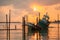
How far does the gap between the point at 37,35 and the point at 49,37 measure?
322 mm

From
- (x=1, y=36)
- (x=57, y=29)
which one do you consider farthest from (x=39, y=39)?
(x=1, y=36)

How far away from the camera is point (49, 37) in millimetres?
6875

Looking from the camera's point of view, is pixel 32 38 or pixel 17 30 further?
pixel 17 30

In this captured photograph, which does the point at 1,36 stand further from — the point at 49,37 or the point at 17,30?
the point at 49,37

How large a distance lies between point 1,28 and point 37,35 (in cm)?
115

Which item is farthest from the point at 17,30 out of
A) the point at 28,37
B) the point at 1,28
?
the point at 28,37

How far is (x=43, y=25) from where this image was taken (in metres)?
6.66

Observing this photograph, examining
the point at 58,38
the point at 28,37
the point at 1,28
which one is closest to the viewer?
the point at 28,37

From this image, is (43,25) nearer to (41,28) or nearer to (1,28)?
(41,28)

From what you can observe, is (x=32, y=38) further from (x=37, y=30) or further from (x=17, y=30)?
(x=17, y=30)

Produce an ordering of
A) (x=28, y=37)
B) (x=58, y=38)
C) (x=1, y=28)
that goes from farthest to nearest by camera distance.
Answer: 1. (x=1, y=28)
2. (x=58, y=38)
3. (x=28, y=37)

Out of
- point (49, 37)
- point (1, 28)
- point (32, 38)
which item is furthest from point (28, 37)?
point (1, 28)

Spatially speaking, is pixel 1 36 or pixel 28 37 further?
pixel 1 36

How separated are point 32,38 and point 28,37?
0.56 feet
